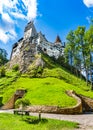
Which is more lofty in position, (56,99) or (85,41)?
(85,41)

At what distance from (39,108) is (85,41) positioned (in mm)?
30633

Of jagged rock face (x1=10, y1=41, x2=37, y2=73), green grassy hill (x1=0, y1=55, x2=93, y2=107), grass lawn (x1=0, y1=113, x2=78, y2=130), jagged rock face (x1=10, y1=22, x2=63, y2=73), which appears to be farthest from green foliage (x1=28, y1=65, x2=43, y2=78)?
grass lawn (x1=0, y1=113, x2=78, y2=130)

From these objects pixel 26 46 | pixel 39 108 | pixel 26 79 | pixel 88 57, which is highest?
pixel 26 46

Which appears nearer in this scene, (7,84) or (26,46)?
(7,84)

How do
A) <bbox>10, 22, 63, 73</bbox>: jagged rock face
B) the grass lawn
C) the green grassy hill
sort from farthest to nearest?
<bbox>10, 22, 63, 73</bbox>: jagged rock face, the green grassy hill, the grass lawn

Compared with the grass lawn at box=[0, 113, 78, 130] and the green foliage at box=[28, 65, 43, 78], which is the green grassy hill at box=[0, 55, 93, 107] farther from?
the grass lawn at box=[0, 113, 78, 130]

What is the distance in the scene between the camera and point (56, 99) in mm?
44719

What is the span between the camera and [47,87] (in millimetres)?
54375

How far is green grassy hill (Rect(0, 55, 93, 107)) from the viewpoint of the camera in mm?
44656

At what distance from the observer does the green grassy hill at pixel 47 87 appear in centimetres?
4466

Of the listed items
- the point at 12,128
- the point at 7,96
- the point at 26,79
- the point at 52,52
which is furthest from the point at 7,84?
the point at 12,128

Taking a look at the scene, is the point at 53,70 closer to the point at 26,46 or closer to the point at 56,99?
the point at 26,46

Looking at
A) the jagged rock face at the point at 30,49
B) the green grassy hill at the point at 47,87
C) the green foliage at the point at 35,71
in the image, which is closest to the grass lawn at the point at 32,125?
the green grassy hill at the point at 47,87

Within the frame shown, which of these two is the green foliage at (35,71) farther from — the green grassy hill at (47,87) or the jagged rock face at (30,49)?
the jagged rock face at (30,49)
